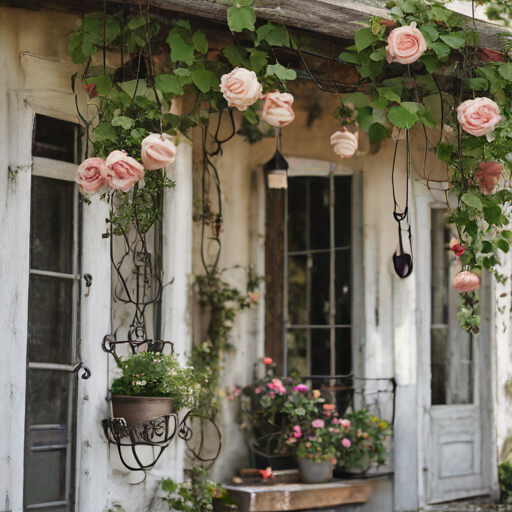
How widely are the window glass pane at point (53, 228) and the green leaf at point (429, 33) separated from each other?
2253mm

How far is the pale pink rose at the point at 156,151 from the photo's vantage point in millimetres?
3889

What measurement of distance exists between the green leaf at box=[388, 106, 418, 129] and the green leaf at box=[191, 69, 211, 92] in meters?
1.01

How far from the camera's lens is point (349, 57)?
4242 mm

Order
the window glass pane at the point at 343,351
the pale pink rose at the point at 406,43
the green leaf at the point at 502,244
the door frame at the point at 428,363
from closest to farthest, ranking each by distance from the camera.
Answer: the pale pink rose at the point at 406,43, the green leaf at the point at 502,244, the door frame at the point at 428,363, the window glass pane at the point at 343,351

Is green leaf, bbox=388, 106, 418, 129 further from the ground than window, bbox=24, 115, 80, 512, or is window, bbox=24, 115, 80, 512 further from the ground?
green leaf, bbox=388, 106, 418, 129

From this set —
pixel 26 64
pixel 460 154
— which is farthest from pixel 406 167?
pixel 26 64

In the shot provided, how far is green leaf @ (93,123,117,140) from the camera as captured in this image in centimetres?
405

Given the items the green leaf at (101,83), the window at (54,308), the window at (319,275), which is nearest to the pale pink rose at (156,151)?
the green leaf at (101,83)

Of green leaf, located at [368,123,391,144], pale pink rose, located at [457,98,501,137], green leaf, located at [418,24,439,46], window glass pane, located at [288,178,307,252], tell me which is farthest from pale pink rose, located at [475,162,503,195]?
window glass pane, located at [288,178,307,252]

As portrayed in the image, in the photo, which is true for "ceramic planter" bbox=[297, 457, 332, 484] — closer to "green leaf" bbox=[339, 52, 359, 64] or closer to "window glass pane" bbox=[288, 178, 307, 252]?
"window glass pane" bbox=[288, 178, 307, 252]

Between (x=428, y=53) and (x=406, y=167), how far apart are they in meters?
0.81

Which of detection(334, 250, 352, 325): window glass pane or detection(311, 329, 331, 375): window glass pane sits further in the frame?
detection(311, 329, 331, 375): window glass pane

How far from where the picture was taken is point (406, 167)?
479 centimetres

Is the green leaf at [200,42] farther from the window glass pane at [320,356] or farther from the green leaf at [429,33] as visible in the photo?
the window glass pane at [320,356]
